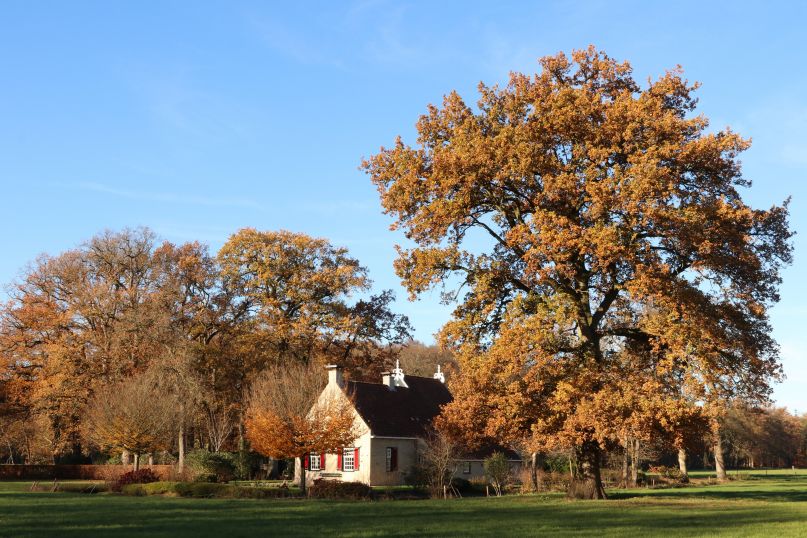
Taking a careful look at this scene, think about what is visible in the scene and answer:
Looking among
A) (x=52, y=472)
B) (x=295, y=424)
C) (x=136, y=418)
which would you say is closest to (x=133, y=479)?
(x=136, y=418)

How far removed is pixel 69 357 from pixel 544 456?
107 feet

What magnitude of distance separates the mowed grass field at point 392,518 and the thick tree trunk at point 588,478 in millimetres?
2289

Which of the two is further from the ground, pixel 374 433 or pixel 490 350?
pixel 490 350

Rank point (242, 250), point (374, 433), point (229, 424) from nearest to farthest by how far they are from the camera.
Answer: point (374, 433), point (229, 424), point (242, 250)

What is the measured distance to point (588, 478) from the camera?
1169 inches

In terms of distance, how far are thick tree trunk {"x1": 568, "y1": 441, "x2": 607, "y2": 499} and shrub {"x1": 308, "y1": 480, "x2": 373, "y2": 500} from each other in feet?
26.4

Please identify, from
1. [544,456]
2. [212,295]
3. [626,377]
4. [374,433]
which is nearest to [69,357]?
[212,295]

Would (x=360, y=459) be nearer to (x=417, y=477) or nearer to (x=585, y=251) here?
(x=417, y=477)

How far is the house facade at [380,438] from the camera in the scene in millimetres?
40250

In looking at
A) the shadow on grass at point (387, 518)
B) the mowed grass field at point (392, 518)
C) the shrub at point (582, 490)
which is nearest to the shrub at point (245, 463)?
the shadow on grass at point (387, 518)

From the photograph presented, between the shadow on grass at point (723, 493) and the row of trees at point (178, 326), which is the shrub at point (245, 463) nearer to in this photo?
the row of trees at point (178, 326)

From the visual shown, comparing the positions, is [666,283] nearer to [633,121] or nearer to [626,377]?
[626,377]

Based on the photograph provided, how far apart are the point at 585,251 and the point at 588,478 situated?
980 centimetres

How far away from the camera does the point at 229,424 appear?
47.8 meters
